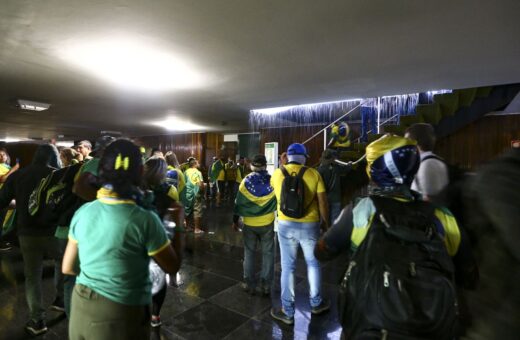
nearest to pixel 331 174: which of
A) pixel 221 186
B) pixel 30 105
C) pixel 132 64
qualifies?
pixel 132 64

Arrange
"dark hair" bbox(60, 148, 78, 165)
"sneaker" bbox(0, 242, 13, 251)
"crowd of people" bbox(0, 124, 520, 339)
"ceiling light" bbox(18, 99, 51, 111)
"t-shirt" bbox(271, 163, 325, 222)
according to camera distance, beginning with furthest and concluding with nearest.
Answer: "ceiling light" bbox(18, 99, 51, 111), "sneaker" bbox(0, 242, 13, 251), "dark hair" bbox(60, 148, 78, 165), "t-shirt" bbox(271, 163, 325, 222), "crowd of people" bbox(0, 124, 520, 339)

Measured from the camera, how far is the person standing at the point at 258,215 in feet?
10.4

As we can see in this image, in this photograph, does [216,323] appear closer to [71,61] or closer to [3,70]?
[71,61]

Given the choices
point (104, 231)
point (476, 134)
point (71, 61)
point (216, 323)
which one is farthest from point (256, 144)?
point (104, 231)

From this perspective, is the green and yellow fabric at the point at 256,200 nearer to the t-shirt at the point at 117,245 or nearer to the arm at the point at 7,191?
the t-shirt at the point at 117,245

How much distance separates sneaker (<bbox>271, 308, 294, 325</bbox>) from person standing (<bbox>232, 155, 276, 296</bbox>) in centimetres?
43

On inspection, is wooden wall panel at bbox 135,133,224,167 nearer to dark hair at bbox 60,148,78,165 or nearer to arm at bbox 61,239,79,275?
dark hair at bbox 60,148,78,165

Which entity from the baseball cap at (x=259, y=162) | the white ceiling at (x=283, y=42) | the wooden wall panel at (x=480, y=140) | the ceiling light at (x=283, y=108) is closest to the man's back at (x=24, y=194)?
the white ceiling at (x=283, y=42)

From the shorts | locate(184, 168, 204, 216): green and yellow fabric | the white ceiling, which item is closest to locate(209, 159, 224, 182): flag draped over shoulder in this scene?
the shorts

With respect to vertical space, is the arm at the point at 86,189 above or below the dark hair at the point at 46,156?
below

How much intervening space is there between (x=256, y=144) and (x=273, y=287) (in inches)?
365

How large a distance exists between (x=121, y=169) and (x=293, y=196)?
1655 millimetres

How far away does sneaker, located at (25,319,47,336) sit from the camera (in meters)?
2.45

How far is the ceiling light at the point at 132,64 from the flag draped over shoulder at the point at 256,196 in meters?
1.89
